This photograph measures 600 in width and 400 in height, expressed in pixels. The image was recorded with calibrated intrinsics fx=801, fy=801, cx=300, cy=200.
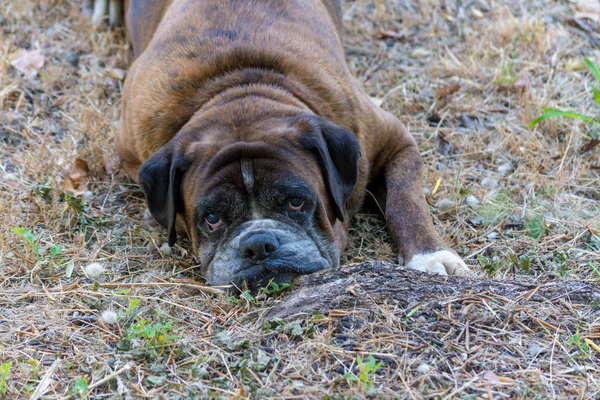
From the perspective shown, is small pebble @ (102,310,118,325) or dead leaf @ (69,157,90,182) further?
dead leaf @ (69,157,90,182)

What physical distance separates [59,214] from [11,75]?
81.7 inches

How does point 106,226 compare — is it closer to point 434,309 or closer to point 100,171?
point 100,171

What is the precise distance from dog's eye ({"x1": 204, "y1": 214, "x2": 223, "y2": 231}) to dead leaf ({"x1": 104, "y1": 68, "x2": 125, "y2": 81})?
264cm

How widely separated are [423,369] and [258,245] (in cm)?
96

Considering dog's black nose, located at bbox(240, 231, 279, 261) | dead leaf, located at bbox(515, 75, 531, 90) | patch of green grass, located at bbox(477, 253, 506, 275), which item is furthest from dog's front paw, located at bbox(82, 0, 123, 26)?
patch of green grass, located at bbox(477, 253, 506, 275)

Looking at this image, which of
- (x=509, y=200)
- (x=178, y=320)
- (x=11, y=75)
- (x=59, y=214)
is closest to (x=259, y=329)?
(x=178, y=320)

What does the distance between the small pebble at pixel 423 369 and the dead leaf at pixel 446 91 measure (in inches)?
124

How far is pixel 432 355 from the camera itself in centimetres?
281

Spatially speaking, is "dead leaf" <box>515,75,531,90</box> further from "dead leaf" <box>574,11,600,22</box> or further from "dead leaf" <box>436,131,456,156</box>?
"dead leaf" <box>574,11,600,22</box>

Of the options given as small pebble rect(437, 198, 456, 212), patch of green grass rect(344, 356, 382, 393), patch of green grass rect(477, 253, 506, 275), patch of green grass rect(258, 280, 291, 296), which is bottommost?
small pebble rect(437, 198, 456, 212)

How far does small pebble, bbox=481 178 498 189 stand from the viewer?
4.67 metres

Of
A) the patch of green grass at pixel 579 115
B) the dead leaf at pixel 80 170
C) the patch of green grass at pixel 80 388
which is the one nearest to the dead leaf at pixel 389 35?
the patch of green grass at pixel 579 115

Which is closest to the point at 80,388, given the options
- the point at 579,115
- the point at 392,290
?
the point at 392,290

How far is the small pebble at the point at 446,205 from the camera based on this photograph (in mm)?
4398
